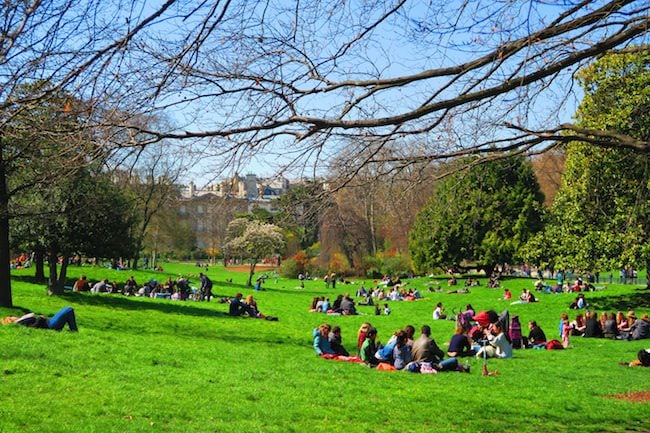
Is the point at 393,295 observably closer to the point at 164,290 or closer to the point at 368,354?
the point at 164,290

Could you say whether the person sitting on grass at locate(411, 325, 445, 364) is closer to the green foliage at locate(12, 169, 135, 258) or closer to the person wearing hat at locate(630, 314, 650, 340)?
the person wearing hat at locate(630, 314, 650, 340)

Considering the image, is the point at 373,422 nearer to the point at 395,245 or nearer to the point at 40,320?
the point at 40,320

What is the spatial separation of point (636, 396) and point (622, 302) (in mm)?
19777

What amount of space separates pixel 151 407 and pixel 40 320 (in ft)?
24.0

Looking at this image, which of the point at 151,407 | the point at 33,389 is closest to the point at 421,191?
the point at 151,407

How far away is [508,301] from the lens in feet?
112

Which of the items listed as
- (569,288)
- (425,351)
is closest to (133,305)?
(425,351)

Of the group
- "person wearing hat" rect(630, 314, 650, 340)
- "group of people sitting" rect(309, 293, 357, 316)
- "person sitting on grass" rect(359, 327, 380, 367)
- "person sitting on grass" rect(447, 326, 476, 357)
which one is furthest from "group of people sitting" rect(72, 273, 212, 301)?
"person sitting on grass" rect(359, 327, 380, 367)

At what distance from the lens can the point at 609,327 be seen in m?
21.0

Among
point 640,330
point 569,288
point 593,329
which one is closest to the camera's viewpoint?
point 640,330

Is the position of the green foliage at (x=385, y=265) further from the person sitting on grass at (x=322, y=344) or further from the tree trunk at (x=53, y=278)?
the person sitting on grass at (x=322, y=344)

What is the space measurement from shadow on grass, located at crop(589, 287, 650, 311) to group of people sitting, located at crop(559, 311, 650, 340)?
6959mm

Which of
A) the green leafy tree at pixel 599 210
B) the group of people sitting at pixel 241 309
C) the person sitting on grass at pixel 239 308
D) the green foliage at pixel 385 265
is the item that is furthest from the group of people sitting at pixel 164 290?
the green foliage at pixel 385 265

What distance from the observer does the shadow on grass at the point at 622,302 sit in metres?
28.8
